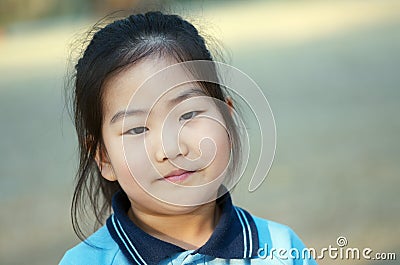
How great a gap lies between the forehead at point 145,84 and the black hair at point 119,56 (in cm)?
2

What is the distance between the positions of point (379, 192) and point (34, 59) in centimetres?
583

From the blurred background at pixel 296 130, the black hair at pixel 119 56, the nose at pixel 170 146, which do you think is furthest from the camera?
the blurred background at pixel 296 130

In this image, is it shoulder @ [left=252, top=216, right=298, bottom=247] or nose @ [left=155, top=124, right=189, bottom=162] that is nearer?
nose @ [left=155, top=124, right=189, bottom=162]

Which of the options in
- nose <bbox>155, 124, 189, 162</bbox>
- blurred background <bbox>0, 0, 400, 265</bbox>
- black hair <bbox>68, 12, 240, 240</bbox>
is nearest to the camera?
nose <bbox>155, 124, 189, 162</bbox>

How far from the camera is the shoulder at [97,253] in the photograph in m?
1.48

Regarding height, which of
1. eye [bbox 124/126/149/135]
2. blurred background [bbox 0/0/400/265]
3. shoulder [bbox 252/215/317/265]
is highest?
blurred background [bbox 0/0/400/265]

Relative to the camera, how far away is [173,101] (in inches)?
56.2

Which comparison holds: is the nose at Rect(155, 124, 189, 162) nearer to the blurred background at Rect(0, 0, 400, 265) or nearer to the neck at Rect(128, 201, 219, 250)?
the neck at Rect(128, 201, 219, 250)

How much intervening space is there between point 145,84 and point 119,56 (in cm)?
9

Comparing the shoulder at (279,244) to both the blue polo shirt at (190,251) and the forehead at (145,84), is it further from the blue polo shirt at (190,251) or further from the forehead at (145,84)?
the forehead at (145,84)

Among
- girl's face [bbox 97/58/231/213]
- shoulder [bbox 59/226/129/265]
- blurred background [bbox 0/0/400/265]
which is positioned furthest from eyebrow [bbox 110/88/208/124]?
blurred background [bbox 0/0/400/265]

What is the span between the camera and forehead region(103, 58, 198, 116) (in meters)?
1.43

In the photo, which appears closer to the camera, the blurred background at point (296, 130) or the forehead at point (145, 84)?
the forehead at point (145, 84)

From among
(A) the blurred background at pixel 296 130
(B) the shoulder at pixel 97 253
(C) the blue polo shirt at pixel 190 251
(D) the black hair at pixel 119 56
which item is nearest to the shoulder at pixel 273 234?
(C) the blue polo shirt at pixel 190 251
